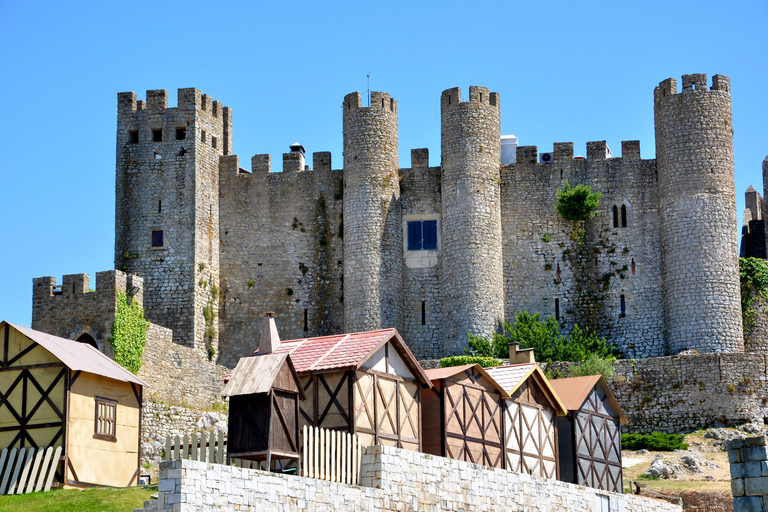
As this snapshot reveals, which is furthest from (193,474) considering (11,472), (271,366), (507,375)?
(507,375)

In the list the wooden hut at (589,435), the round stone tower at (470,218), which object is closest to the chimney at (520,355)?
the wooden hut at (589,435)

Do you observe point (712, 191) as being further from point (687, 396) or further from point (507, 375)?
point (507, 375)

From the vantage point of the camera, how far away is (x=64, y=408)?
114 ft

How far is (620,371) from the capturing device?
51312 mm

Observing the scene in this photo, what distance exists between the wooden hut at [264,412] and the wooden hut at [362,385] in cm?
107

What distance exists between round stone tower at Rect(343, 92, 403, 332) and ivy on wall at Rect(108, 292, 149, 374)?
10.1m

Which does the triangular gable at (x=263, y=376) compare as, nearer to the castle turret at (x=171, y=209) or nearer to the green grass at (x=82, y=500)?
the green grass at (x=82, y=500)

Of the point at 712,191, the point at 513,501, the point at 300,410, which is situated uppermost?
the point at 712,191

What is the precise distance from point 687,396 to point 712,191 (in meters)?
9.05

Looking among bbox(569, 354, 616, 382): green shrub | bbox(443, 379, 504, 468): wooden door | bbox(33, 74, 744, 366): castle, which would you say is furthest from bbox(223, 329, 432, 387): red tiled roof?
bbox(33, 74, 744, 366): castle

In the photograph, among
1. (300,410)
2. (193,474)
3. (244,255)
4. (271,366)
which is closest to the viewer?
(193,474)

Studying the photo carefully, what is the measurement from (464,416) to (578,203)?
22.3m

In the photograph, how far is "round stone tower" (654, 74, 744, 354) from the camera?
177ft

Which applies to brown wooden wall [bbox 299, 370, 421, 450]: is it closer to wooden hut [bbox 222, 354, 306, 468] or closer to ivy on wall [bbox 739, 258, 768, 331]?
wooden hut [bbox 222, 354, 306, 468]
